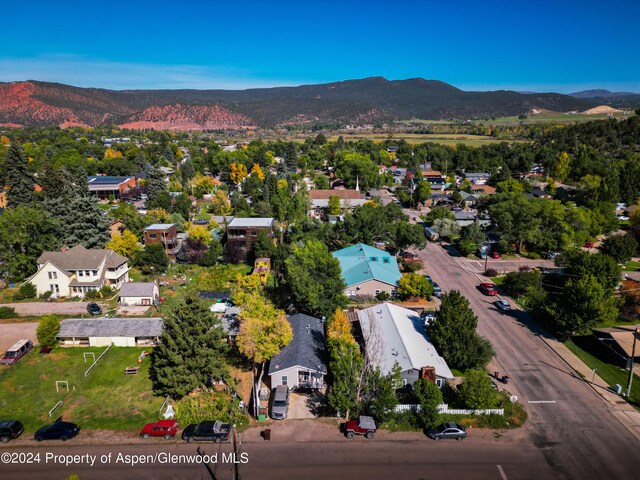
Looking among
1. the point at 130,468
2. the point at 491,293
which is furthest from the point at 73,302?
the point at 491,293

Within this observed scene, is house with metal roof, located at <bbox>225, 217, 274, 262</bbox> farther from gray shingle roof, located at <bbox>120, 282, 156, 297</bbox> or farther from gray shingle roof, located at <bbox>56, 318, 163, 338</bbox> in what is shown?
gray shingle roof, located at <bbox>56, 318, 163, 338</bbox>

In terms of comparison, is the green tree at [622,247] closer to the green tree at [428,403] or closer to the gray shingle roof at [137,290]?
the green tree at [428,403]

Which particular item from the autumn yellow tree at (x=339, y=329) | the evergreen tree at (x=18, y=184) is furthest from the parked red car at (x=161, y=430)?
the evergreen tree at (x=18, y=184)

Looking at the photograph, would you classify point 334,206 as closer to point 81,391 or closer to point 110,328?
point 110,328

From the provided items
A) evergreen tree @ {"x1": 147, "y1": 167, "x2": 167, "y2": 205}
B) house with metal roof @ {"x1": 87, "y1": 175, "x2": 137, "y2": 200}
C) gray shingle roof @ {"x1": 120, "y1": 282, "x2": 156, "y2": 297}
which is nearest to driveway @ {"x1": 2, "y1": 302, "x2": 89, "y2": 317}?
gray shingle roof @ {"x1": 120, "y1": 282, "x2": 156, "y2": 297}

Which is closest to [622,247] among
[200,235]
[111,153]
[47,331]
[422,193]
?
[422,193]
